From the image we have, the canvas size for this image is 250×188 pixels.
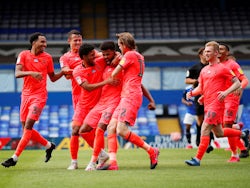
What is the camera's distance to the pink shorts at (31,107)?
1047 cm

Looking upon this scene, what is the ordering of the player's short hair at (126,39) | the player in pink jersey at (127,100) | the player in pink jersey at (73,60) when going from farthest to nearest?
the player in pink jersey at (73,60) < the player's short hair at (126,39) < the player in pink jersey at (127,100)

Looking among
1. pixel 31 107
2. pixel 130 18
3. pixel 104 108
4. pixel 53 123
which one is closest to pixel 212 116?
pixel 104 108

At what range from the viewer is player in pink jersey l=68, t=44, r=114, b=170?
31.6ft

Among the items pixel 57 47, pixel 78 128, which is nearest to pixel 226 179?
pixel 78 128

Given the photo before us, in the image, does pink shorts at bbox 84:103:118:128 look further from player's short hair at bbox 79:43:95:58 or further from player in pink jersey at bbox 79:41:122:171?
player's short hair at bbox 79:43:95:58

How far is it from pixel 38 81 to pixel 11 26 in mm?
20976

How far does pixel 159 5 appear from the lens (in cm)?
3331

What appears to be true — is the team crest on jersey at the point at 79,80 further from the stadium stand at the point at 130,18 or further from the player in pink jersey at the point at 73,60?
the stadium stand at the point at 130,18

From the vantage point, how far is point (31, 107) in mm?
10523

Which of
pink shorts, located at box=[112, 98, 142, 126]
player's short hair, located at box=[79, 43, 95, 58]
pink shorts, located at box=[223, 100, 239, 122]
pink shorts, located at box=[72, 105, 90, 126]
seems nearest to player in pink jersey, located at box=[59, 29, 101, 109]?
pink shorts, located at box=[72, 105, 90, 126]

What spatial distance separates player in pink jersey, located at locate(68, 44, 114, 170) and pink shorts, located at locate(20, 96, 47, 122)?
70 cm

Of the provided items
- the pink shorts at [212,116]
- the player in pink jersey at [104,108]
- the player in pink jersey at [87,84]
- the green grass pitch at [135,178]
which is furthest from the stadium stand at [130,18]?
the green grass pitch at [135,178]

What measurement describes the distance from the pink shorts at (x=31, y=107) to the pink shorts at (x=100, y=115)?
43.1 inches

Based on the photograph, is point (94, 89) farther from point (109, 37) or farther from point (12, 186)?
point (109, 37)
